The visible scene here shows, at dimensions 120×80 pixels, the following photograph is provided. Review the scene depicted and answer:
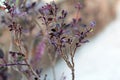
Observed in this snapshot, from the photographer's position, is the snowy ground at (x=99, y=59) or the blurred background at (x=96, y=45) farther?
the snowy ground at (x=99, y=59)

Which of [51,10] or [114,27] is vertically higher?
[51,10]

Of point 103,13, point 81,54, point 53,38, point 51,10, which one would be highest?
point 51,10

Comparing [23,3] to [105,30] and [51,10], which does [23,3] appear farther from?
[105,30]

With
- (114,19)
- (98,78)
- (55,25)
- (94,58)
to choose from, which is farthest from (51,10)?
(114,19)

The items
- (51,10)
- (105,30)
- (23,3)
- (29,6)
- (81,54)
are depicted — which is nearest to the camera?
(51,10)

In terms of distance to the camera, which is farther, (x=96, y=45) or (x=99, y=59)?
(x=96, y=45)

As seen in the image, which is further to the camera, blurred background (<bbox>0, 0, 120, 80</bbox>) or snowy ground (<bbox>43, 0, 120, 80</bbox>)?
snowy ground (<bbox>43, 0, 120, 80</bbox>)
